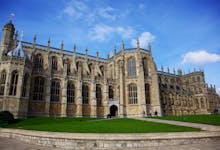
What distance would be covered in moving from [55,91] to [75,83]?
4891mm

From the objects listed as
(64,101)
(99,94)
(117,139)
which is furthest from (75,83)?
(117,139)

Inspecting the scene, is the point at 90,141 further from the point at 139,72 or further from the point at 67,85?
the point at 139,72

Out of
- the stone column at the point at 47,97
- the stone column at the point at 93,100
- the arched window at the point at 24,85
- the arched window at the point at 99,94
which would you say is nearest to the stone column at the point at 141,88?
the arched window at the point at 99,94

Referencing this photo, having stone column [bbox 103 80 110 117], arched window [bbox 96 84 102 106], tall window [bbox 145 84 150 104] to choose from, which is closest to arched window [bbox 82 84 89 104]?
arched window [bbox 96 84 102 106]

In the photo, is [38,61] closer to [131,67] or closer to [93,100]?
[93,100]

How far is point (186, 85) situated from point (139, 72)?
37.8m

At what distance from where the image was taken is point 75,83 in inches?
1507

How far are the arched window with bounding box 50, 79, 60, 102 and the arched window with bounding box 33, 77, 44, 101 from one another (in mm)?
2069

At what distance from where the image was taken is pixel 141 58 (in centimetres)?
4309

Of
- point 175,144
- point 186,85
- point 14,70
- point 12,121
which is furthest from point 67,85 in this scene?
point 186,85

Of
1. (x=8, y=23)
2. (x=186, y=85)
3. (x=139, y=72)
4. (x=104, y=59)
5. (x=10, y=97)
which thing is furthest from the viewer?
(x=186, y=85)

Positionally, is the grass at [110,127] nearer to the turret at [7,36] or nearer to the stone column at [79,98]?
the stone column at [79,98]

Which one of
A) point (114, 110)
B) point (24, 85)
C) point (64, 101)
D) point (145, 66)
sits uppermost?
point (145, 66)

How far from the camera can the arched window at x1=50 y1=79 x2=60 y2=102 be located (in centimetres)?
3509
